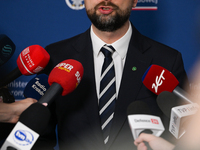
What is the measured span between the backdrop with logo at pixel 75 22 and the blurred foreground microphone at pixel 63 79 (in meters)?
0.74

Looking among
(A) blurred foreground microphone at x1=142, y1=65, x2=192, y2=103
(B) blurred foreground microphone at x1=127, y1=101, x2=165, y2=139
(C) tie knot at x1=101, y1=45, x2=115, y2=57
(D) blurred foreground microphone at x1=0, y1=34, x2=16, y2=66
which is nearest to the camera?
(B) blurred foreground microphone at x1=127, y1=101, x2=165, y2=139

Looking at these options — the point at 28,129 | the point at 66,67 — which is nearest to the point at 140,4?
the point at 66,67

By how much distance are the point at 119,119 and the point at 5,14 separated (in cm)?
103

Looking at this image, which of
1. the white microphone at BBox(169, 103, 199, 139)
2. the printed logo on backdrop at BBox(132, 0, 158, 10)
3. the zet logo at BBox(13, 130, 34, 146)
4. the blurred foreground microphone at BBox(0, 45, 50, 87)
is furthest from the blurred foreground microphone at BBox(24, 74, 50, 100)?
the printed logo on backdrop at BBox(132, 0, 158, 10)

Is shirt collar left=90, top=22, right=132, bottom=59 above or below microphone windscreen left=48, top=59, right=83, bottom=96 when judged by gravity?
below

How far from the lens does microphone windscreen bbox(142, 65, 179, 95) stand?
88cm

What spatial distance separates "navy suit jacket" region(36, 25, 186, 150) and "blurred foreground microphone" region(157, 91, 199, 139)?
291 mm

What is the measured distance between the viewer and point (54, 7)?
61.2 inches

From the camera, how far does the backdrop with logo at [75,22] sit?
1514mm

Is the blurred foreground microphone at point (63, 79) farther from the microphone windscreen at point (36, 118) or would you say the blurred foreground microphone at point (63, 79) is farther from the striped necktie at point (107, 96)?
the striped necktie at point (107, 96)

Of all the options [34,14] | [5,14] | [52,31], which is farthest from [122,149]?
[5,14]

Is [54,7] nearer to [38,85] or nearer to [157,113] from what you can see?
[38,85]

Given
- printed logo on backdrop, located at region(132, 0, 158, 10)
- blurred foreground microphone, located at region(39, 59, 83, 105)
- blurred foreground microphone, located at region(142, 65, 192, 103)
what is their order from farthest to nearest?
1. printed logo on backdrop, located at region(132, 0, 158, 10)
2. blurred foreground microphone, located at region(142, 65, 192, 103)
3. blurred foreground microphone, located at region(39, 59, 83, 105)

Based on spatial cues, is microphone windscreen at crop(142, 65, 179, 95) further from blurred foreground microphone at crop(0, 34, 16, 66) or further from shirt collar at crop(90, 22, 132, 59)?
blurred foreground microphone at crop(0, 34, 16, 66)
